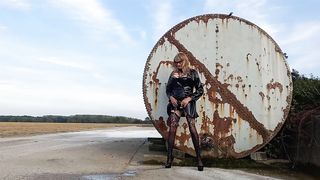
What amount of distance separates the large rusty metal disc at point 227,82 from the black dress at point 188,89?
2.31 ft

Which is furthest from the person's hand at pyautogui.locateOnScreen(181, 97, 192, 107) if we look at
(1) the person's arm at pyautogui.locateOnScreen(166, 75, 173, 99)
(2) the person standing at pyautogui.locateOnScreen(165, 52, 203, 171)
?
(1) the person's arm at pyautogui.locateOnScreen(166, 75, 173, 99)

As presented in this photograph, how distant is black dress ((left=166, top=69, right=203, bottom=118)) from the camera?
7.82 m

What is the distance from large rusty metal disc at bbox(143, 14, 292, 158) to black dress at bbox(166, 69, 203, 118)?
704mm

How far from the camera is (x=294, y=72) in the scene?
11.2 metres

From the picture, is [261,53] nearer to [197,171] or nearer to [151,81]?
[151,81]

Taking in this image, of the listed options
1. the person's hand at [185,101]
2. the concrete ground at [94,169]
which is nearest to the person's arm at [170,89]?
the person's hand at [185,101]

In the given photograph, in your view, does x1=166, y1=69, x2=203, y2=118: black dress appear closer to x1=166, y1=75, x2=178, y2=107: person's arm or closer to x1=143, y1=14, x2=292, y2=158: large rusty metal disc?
x1=166, y1=75, x2=178, y2=107: person's arm

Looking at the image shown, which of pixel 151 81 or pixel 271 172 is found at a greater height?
pixel 151 81

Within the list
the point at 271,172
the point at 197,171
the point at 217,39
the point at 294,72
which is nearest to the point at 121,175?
the point at 197,171

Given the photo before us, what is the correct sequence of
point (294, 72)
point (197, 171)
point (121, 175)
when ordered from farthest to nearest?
1. point (294, 72)
2. point (197, 171)
3. point (121, 175)

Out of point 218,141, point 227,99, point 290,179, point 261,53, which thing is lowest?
point 290,179

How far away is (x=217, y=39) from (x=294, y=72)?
3235 mm

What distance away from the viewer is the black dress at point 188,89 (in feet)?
25.7

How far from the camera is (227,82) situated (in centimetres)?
862
